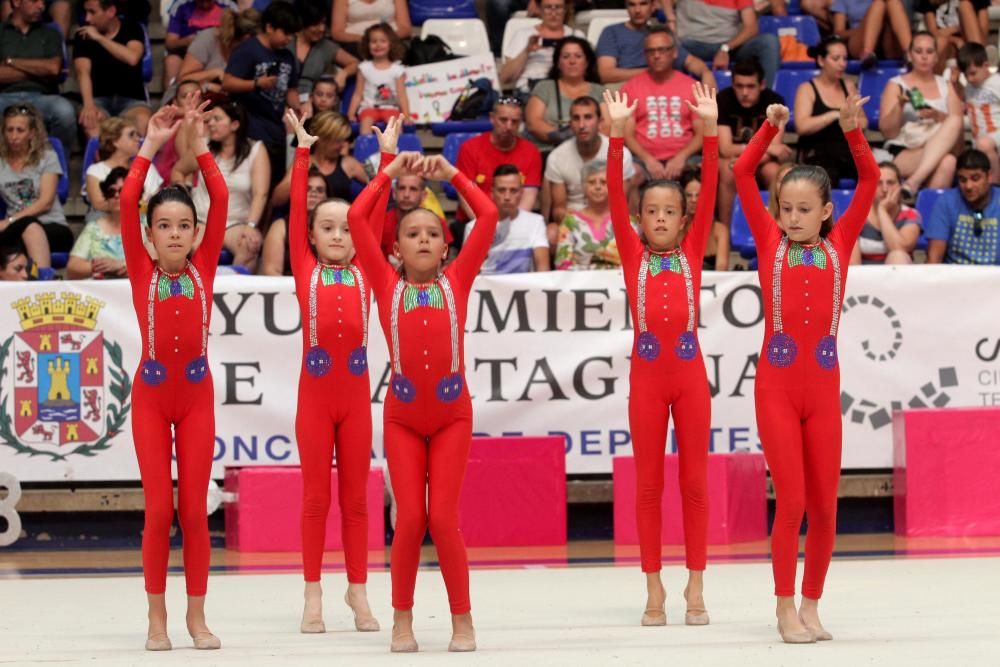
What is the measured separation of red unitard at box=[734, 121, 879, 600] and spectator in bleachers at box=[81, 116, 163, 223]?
4.80m

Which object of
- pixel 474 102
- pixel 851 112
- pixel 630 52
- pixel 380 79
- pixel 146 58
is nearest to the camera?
pixel 851 112

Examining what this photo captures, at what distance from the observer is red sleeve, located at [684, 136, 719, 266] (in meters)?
5.74

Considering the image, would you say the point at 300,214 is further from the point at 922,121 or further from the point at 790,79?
the point at 790,79

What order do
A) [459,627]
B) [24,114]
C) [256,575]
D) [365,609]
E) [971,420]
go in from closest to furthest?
[459,627]
[365,609]
[256,575]
[971,420]
[24,114]

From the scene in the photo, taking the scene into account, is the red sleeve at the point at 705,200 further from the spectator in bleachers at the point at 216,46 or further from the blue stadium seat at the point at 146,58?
the blue stadium seat at the point at 146,58

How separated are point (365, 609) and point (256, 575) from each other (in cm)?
141

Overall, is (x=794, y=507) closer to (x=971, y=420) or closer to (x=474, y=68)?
(x=971, y=420)

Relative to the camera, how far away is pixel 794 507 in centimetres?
525

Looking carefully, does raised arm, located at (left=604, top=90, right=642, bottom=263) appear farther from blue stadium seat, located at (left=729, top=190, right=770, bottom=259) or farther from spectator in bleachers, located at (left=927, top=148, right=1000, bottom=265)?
spectator in bleachers, located at (left=927, top=148, right=1000, bottom=265)

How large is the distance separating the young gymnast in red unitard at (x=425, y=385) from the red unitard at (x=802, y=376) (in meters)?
1.01

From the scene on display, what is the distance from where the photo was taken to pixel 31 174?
945 cm

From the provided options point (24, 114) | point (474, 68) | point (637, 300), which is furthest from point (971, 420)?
point (24, 114)

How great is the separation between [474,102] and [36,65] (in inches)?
115

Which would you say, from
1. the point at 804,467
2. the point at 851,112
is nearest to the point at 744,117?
the point at 851,112
